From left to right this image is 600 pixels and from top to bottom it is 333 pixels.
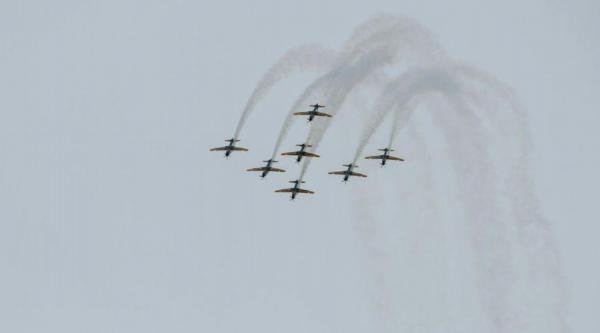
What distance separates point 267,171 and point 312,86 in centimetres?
1137

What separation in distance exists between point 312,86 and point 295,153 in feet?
21.6

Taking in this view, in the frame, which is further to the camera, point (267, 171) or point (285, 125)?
point (267, 171)

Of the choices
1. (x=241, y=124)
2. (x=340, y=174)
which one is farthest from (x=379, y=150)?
(x=241, y=124)

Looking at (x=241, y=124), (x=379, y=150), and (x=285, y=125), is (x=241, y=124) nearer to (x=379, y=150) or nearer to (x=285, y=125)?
(x=285, y=125)

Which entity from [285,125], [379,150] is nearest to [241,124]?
[285,125]

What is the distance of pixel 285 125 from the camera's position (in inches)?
5512

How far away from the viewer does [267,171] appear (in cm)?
15012

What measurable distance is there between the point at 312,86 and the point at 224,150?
12.4m

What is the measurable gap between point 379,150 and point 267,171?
9.23 meters

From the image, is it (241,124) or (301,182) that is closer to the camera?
(241,124)

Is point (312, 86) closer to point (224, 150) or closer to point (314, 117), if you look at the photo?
point (314, 117)

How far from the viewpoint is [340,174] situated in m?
149

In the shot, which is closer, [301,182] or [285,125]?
[285,125]

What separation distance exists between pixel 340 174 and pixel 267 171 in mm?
6029
